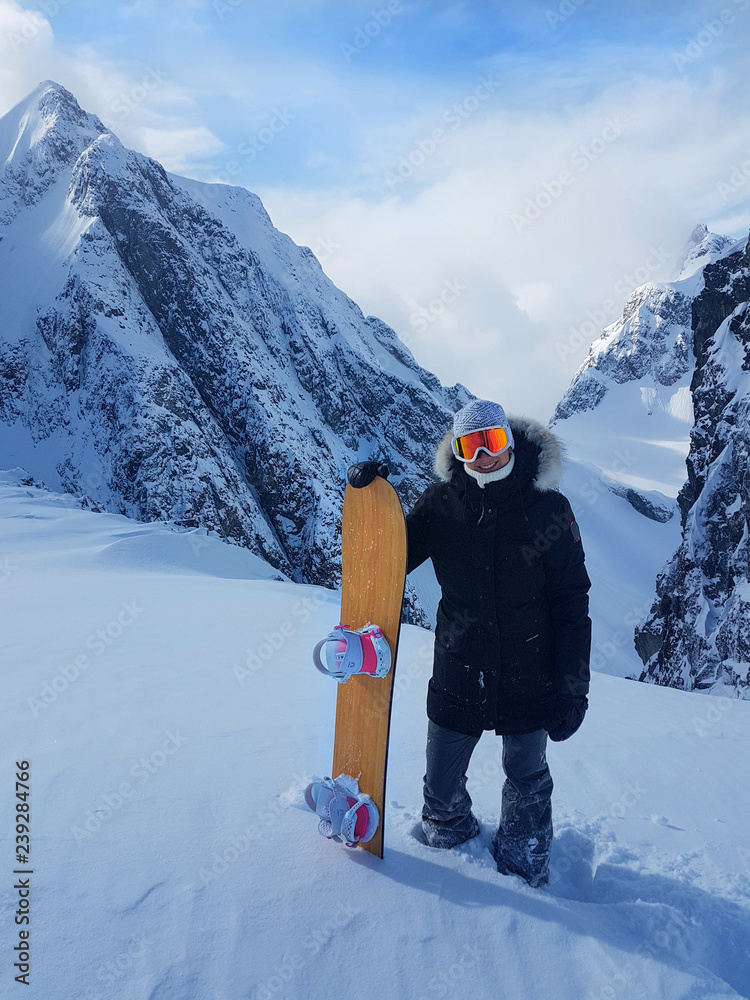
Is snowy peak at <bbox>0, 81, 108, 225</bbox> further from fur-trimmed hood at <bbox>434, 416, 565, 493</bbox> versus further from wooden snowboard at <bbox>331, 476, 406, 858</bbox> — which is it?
fur-trimmed hood at <bbox>434, 416, 565, 493</bbox>

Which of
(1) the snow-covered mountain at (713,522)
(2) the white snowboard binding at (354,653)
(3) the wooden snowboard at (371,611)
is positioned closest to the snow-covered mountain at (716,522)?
(1) the snow-covered mountain at (713,522)

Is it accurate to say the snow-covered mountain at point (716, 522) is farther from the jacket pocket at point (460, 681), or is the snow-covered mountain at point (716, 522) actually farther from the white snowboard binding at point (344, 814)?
the white snowboard binding at point (344, 814)

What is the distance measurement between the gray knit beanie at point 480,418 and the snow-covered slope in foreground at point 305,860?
6.26 feet

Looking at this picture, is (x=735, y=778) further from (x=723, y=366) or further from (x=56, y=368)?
(x=56, y=368)

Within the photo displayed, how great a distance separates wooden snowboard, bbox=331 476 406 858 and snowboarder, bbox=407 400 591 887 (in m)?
0.14

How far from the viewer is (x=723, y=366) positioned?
31.0 metres

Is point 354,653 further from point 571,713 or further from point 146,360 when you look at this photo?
point 146,360

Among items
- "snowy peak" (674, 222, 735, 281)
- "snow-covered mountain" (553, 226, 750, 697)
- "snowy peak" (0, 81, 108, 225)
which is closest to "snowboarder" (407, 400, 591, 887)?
"snow-covered mountain" (553, 226, 750, 697)

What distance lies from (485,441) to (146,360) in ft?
174

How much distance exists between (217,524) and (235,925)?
46540 millimetres

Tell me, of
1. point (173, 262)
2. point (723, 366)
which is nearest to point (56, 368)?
point (173, 262)

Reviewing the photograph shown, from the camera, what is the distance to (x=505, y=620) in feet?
8.33

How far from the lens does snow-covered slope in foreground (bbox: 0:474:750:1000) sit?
1966 mm

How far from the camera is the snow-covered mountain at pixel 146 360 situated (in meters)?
48.0
